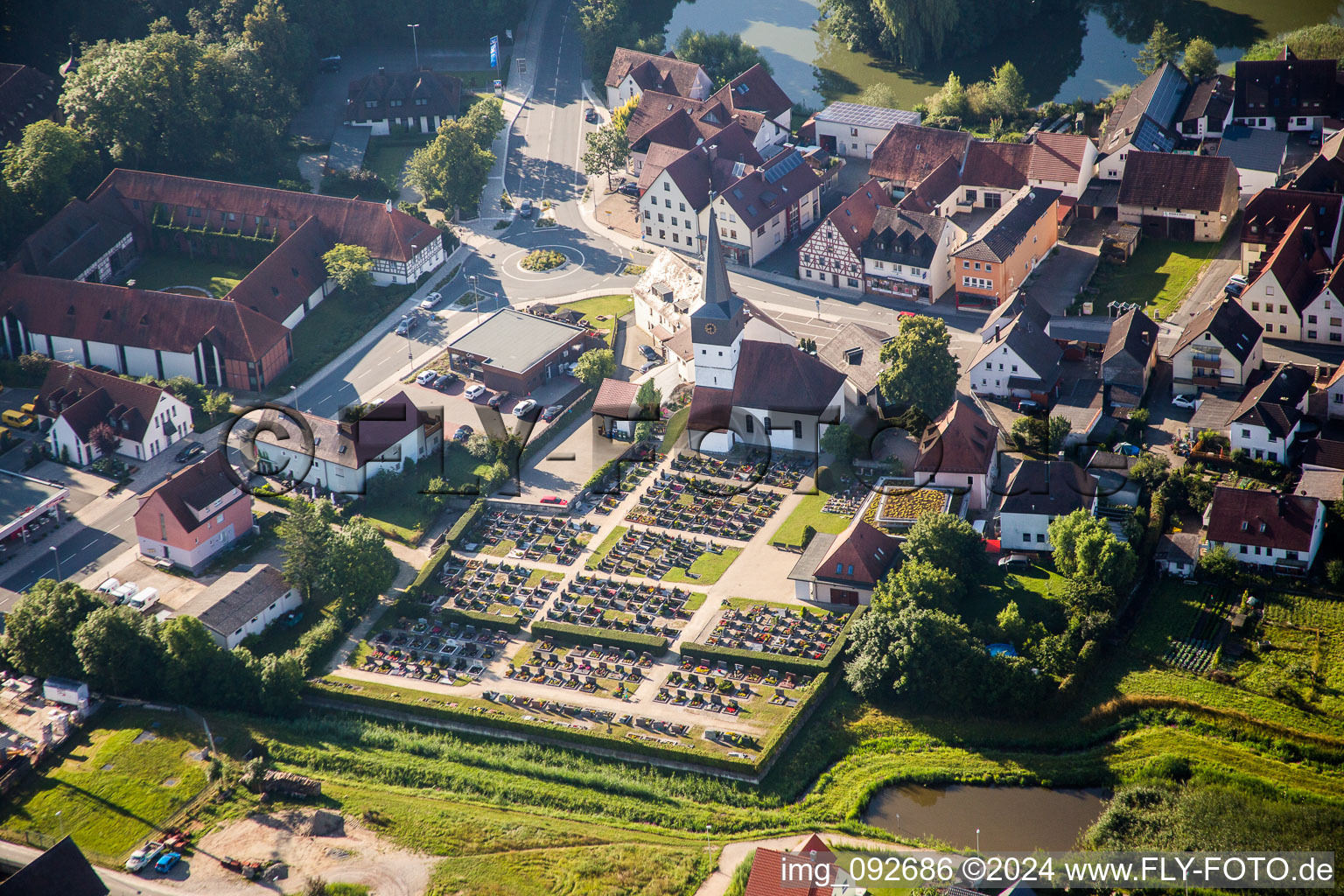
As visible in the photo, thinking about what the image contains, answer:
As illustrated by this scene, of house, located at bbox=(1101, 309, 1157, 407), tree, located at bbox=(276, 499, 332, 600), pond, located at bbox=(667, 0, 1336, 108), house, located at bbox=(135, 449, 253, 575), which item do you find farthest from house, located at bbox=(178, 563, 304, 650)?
pond, located at bbox=(667, 0, 1336, 108)

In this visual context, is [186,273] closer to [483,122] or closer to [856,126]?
[483,122]

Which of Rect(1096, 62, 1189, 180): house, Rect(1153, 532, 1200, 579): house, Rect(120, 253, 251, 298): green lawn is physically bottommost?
Rect(1153, 532, 1200, 579): house

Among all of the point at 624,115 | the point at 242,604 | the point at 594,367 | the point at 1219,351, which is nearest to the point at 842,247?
the point at 594,367

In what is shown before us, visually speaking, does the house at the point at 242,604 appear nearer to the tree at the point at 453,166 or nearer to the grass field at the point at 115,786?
the grass field at the point at 115,786

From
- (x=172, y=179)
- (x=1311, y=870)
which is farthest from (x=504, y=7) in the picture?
(x=1311, y=870)

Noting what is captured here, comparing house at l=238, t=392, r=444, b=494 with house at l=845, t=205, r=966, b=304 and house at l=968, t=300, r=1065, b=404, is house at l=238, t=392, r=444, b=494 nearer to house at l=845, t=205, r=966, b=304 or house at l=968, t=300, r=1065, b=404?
house at l=845, t=205, r=966, b=304
